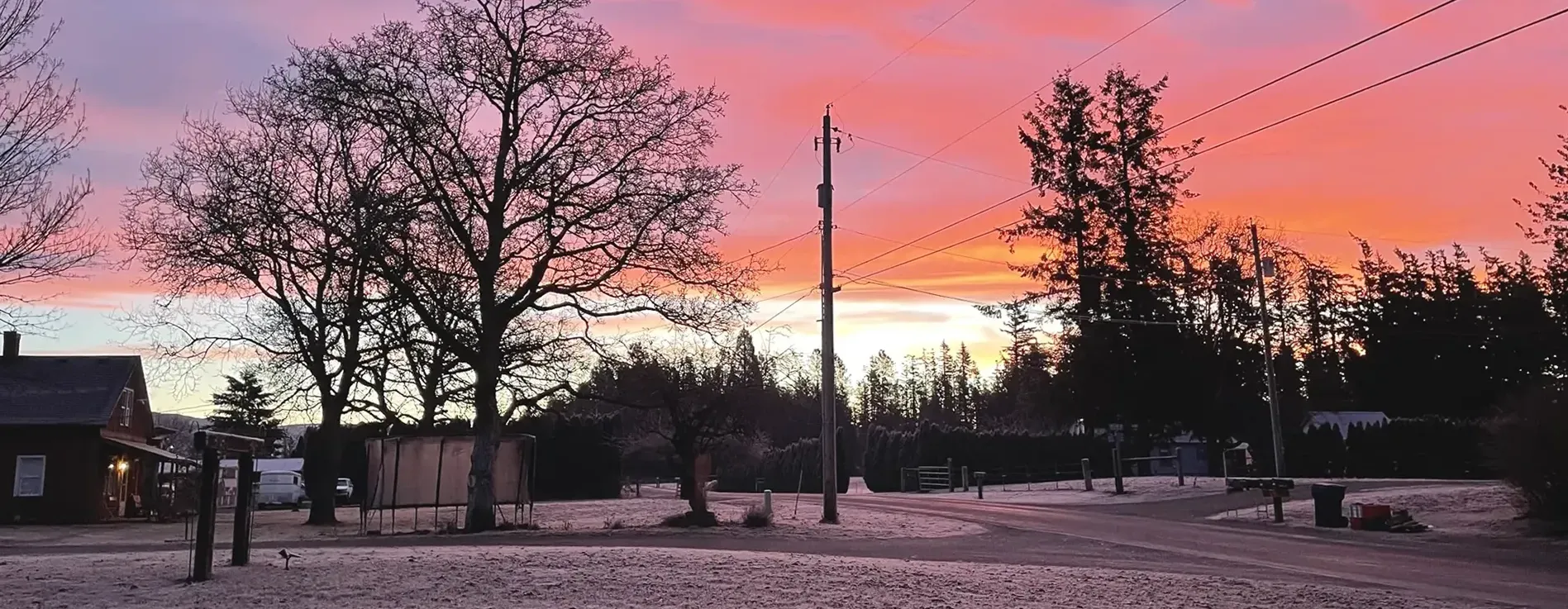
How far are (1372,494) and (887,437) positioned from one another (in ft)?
125

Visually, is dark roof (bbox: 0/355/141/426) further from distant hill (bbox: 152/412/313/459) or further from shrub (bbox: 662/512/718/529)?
shrub (bbox: 662/512/718/529)

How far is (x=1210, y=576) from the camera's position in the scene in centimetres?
1367

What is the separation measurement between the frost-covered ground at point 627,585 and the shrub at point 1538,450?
1047 cm

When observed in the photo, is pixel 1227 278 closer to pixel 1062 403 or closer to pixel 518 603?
pixel 1062 403

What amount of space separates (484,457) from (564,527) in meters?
2.46

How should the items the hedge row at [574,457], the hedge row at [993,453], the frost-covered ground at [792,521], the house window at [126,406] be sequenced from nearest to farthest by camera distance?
1. the frost-covered ground at [792,521]
2. the house window at [126,406]
3. the hedge row at [574,457]
4. the hedge row at [993,453]

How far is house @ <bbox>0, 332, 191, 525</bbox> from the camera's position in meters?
33.7

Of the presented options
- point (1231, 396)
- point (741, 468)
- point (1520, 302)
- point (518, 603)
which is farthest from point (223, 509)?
point (1520, 302)

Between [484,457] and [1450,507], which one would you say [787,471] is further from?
[1450,507]

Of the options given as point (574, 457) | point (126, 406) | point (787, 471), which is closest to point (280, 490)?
point (574, 457)

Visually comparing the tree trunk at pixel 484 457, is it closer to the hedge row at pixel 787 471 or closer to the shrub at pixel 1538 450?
the shrub at pixel 1538 450

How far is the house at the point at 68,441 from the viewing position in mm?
33656

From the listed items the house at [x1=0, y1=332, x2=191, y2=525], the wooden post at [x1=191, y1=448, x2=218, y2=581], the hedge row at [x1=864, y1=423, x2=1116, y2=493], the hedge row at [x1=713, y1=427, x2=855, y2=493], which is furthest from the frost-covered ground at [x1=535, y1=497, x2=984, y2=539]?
the hedge row at [x1=713, y1=427, x2=855, y2=493]

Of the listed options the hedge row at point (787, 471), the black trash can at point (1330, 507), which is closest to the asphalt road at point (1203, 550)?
the black trash can at point (1330, 507)
